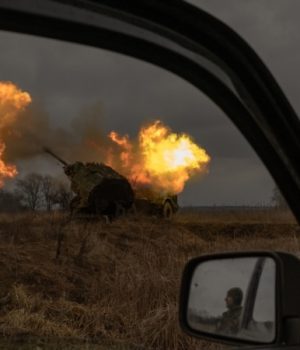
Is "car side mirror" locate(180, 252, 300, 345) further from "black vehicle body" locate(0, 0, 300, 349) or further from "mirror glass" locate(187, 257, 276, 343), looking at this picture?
"black vehicle body" locate(0, 0, 300, 349)

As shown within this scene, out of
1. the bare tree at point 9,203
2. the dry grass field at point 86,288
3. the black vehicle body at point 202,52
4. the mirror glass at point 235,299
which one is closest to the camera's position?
the black vehicle body at point 202,52

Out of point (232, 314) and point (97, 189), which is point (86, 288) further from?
point (97, 189)

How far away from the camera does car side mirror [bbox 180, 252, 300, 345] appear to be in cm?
153

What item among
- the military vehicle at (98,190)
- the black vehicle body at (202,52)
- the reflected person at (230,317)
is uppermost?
the military vehicle at (98,190)

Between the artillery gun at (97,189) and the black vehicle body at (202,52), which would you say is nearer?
the black vehicle body at (202,52)

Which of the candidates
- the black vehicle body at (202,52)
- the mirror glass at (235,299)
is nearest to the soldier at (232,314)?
the mirror glass at (235,299)

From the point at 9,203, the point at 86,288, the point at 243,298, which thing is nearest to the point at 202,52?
the point at 243,298

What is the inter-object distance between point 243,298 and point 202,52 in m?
0.62

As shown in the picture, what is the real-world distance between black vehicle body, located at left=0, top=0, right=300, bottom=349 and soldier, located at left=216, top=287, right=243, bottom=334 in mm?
267

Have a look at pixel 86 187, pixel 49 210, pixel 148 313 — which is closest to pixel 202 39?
pixel 148 313

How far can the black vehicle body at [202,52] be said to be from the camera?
1480 millimetres

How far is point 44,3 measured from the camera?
139 centimetres

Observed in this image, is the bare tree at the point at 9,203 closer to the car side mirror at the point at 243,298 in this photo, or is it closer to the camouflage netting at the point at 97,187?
the camouflage netting at the point at 97,187

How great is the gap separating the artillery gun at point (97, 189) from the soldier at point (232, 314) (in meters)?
22.8
